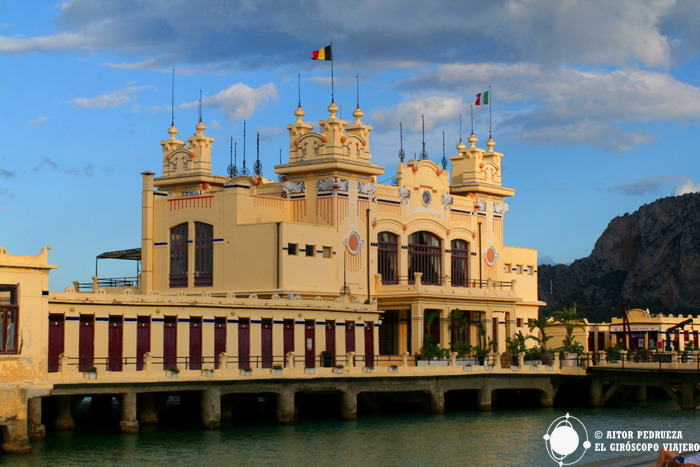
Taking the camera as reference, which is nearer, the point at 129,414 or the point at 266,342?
the point at 129,414

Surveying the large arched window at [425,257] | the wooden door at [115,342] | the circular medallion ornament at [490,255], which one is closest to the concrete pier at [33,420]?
the wooden door at [115,342]

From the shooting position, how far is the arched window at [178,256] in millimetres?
74938

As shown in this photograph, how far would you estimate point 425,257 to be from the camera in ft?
262

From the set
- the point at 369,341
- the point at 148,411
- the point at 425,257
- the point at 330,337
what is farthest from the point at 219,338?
the point at 425,257

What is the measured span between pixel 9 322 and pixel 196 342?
13.2 meters

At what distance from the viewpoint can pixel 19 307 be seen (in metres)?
45.0

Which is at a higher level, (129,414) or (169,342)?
(169,342)

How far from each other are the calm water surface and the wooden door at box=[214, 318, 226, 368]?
3.71 m

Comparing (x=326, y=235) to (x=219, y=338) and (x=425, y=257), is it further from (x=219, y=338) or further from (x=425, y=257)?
(x=219, y=338)

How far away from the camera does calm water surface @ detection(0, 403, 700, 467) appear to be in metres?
44.4

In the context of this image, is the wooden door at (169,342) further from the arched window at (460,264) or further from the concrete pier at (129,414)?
the arched window at (460,264)

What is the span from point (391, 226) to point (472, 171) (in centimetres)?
1156

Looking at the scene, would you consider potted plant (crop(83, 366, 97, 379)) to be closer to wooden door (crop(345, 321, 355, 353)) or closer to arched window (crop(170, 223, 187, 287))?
wooden door (crop(345, 321, 355, 353))

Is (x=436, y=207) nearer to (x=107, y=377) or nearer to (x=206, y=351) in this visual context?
(x=206, y=351)
